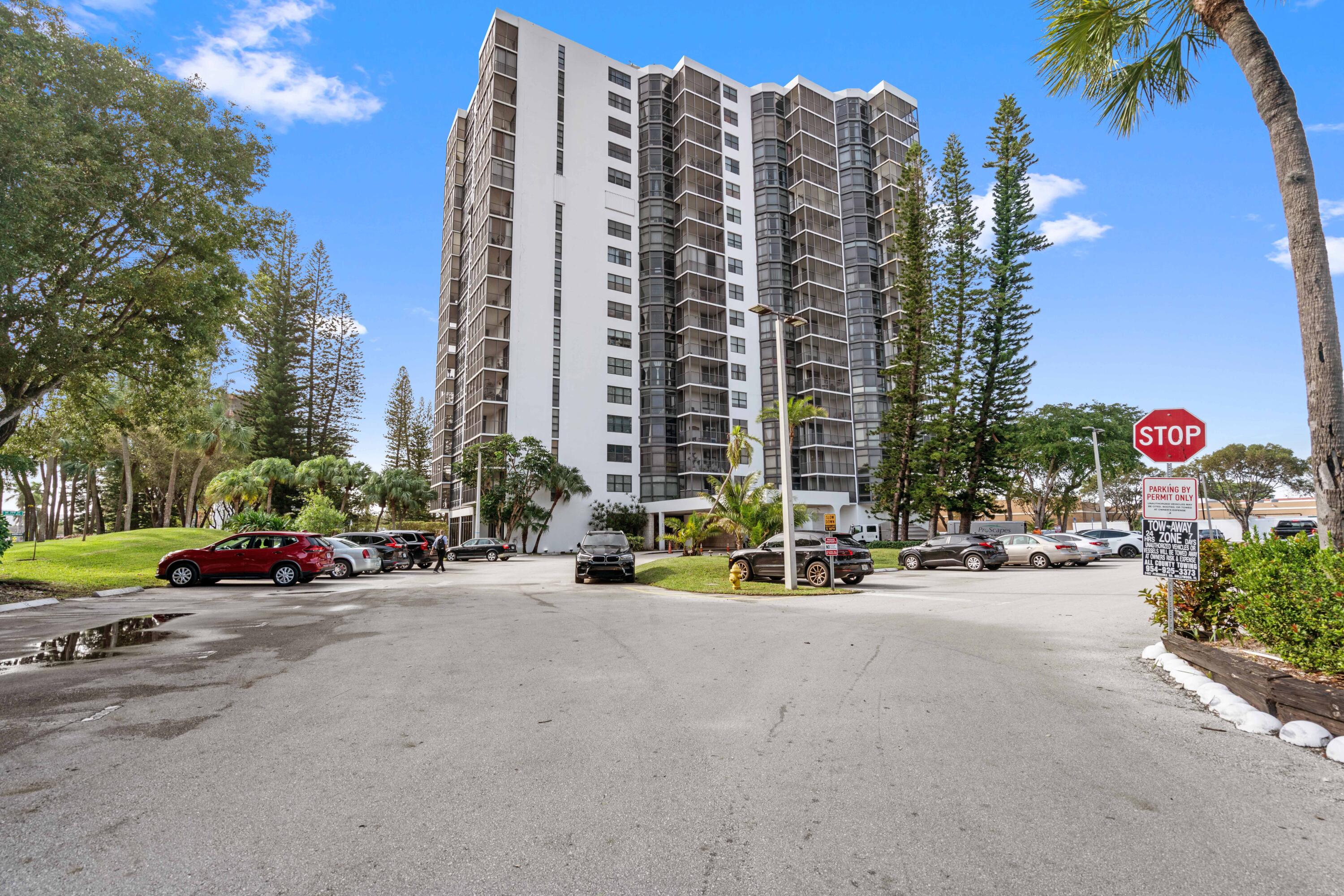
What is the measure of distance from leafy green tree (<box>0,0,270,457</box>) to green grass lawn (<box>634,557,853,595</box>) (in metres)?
15.1

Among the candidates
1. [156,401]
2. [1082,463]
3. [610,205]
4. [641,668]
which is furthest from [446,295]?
[641,668]

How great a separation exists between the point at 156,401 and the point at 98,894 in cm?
2251

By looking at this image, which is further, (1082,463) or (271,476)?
(1082,463)

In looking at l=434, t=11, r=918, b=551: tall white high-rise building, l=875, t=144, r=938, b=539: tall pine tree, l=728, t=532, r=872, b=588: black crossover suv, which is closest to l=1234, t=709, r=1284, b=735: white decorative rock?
l=728, t=532, r=872, b=588: black crossover suv

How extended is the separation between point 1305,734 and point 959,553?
22345mm

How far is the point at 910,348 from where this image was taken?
41531 millimetres

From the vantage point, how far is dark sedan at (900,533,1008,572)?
81.8 feet

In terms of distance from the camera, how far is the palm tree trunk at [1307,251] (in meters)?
6.27

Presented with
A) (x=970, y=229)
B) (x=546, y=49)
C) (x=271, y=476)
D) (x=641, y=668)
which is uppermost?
(x=546, y=49)

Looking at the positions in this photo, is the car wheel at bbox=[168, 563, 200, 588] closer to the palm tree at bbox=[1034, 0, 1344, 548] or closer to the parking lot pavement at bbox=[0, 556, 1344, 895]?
the parking lot pavement at bbox=[0, 556, 1344, 895]

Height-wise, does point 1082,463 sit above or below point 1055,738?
above

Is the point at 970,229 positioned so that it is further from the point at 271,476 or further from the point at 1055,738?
the point at 271,476

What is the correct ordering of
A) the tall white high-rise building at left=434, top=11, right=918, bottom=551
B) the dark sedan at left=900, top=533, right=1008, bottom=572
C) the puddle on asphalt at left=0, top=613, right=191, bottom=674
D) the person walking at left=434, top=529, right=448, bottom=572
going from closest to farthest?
the puddle on asphalt at left=0, top=613, right=191, bottom=674 < the dark sedan at left=900, top=533, right=1008, bottom=572 < the person walking at left=434, top=529, right=448, bottom=572 < the tall white high-rise building at left=434, top=11, right=918, bottom=551

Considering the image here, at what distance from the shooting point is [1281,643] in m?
5.85
